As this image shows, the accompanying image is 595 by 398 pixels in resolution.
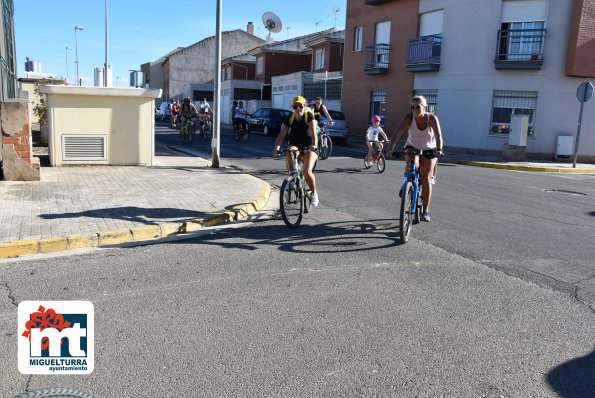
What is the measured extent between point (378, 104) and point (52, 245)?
2501cm

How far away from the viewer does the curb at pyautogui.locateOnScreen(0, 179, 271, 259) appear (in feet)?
19.8

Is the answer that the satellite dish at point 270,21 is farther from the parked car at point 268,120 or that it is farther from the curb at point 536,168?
the curb at point 536,168

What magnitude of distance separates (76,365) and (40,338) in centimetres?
16

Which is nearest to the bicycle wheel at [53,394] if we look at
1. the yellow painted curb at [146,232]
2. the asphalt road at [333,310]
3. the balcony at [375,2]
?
the asphalt road at [333,310]

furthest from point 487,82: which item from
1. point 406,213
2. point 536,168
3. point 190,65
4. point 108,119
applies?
point 190,65

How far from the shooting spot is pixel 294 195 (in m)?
7.67

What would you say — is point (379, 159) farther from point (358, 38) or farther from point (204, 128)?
point (358, 38)

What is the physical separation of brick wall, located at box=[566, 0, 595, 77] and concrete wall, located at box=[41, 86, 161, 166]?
16116mm

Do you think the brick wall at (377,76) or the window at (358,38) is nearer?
the brick wall at (377,76)

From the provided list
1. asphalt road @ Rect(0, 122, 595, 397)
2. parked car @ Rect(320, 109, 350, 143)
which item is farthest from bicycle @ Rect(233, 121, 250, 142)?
asphalt road @ Rect(0, 122, 595, 397)

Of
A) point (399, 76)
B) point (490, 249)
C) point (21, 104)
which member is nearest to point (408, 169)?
point (490, 249)

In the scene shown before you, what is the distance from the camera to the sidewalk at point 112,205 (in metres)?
6.50

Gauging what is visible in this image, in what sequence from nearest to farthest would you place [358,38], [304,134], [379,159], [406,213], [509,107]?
[406,213]
[304,134]
[379,159]
[509,107]
[358,38]

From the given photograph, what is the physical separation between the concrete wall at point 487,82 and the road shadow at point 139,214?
1785cm
